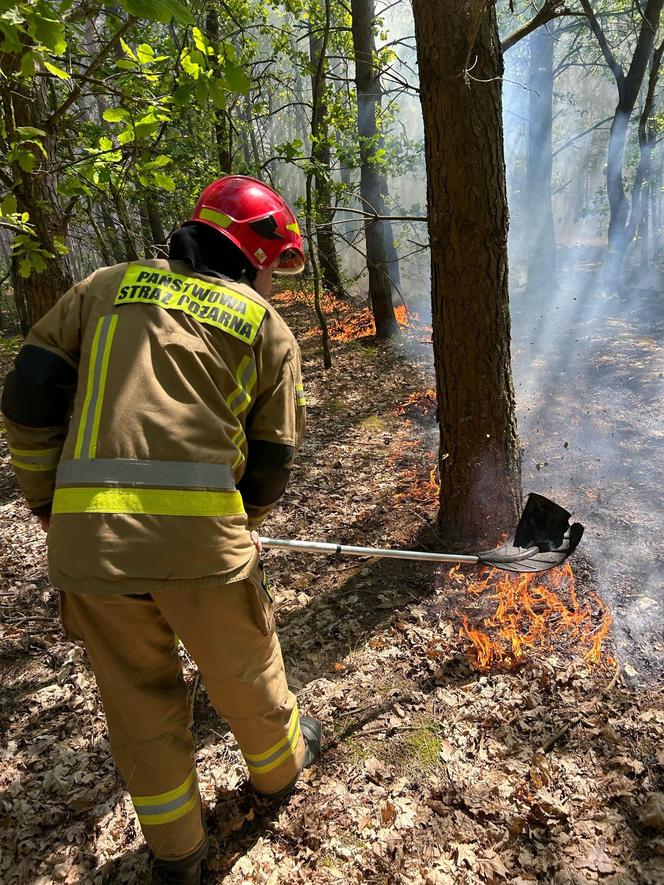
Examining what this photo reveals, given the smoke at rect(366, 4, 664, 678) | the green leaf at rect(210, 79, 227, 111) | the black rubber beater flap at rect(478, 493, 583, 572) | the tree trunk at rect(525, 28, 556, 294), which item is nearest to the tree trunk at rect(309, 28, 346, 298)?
the smoke at rect(366, 4, 664, 678)

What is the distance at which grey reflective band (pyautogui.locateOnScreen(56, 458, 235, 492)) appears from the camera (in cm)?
175

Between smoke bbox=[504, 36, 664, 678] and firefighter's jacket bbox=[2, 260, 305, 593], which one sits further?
smoke bbox=[504, 36, 664, 678]

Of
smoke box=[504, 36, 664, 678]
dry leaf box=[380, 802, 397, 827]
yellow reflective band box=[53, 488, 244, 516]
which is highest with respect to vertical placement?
yellow reflective band box=[53, 488, 244, 516]

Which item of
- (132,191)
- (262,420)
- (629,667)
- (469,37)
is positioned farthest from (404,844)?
(132,191)

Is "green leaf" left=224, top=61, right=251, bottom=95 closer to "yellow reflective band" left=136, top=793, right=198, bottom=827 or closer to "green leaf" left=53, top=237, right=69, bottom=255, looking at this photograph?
"green leaf" left=53, top=237, right=69, bottom=255

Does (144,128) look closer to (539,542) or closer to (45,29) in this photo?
(45,29)

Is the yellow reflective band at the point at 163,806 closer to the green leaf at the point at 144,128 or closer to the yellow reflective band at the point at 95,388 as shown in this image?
the yellow reflective band at the point at 95,388

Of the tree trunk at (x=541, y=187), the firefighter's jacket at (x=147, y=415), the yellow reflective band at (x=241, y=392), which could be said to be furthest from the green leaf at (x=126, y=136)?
the tree trunk at (x=541, y=187)

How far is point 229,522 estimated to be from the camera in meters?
1.91

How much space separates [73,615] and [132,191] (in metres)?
8.05

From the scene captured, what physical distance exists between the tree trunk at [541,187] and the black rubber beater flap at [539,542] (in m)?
13.7

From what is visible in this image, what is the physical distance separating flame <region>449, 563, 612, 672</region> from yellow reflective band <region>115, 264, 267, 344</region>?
2456mm

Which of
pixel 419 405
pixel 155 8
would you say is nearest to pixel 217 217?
pixel 155 8


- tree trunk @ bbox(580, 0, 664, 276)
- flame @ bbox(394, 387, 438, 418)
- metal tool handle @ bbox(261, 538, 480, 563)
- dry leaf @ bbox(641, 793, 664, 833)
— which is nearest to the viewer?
dry leaf @ bbox(641, 793, 664, 833)
